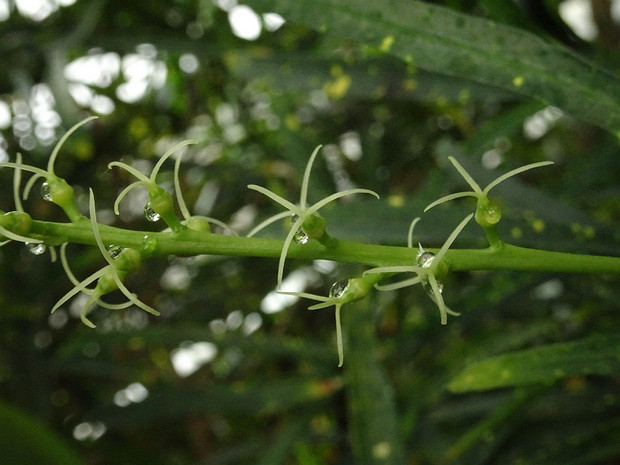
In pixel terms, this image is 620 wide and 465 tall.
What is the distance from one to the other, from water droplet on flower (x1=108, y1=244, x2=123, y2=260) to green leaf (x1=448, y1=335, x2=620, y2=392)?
0.94 feet

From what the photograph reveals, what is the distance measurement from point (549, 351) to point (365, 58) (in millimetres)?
435

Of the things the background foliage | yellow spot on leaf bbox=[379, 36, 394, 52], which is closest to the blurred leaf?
the background foliage

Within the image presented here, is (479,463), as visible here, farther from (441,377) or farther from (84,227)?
(84,227)

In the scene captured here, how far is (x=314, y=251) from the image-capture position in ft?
1.03

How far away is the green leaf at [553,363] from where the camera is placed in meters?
0.44

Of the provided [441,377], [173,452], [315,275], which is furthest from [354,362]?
[173,452]

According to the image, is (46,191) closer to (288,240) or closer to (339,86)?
(288,240)

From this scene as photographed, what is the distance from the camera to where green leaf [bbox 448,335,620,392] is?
1.46ft

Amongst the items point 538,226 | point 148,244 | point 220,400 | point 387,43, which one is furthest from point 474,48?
point 220,400

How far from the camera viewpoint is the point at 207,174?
1220 millimetres

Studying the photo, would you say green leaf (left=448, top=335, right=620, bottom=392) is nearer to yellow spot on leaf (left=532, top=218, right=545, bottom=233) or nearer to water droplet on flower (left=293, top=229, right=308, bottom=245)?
yellow spot on leaf (left=532, top=218, right=545, bottom=233)

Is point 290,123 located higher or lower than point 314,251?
lower

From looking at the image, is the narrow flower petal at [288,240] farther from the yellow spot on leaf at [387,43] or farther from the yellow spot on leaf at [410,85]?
the yellow spot on leaf at [410,85]

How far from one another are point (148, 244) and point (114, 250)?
28 millimetres
